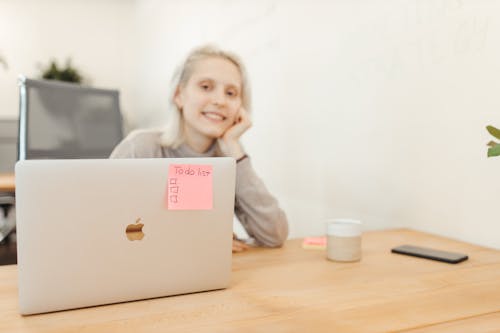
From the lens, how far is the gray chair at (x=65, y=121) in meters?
2.10

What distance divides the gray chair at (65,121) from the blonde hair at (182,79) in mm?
907

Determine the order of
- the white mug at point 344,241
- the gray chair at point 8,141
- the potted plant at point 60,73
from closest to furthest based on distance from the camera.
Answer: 1. the white mug at point 344,241
2. the gray chair at point 8,141
3. the potted plant at point 60,73

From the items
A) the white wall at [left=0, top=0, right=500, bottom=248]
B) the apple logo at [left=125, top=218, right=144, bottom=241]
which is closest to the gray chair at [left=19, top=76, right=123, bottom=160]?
the white wall at [left=0, top=0, right=500, bottom=248]

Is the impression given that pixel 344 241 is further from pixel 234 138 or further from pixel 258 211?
pixel 234 138

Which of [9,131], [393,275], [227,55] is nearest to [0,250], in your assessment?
[9,131]

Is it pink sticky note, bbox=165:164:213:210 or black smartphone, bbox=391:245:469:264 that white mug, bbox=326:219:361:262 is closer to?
black smartphone, bbox=391:245:469:264

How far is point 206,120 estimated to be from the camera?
4.76 feet

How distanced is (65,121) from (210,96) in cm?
114

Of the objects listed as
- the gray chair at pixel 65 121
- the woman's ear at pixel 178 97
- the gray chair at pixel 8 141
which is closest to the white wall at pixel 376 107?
the woman's ear at pixel 178 97

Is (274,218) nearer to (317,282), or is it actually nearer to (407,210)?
(317,282)

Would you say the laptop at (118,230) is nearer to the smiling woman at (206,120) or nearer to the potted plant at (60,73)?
the smiling woman at (206,120)

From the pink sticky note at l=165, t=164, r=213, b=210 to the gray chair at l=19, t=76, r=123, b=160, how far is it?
151 centimetres

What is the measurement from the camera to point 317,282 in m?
0.92

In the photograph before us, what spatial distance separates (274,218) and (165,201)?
52cm
